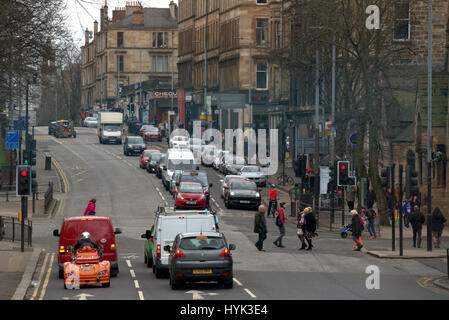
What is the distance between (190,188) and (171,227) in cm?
2291

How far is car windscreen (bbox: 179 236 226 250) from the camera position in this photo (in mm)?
23094

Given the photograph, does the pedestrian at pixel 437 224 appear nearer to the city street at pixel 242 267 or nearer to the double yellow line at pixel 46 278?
the city street at pixel 242 267

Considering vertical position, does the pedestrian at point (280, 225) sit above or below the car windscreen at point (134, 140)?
below

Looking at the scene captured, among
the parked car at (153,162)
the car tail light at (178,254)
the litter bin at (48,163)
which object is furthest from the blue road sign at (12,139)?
the car tail light at (178,254)

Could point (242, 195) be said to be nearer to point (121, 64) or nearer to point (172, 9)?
point (121, 64)

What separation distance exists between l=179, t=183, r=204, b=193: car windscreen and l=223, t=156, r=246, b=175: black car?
15301 mm

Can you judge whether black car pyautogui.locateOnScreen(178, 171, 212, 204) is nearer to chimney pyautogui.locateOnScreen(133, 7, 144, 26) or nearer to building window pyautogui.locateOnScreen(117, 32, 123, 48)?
chimney pyautogui.locateOnScreen(133, 7, 144, 26)

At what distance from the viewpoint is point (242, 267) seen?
93.9 ft

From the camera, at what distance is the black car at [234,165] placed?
6531cm

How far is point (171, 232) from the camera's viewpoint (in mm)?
25906

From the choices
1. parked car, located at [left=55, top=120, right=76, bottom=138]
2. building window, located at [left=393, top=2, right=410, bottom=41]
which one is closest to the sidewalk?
building window, located at [left=393, top=2, right=410, bottom=41]

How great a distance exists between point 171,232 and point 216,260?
344 centimetres
